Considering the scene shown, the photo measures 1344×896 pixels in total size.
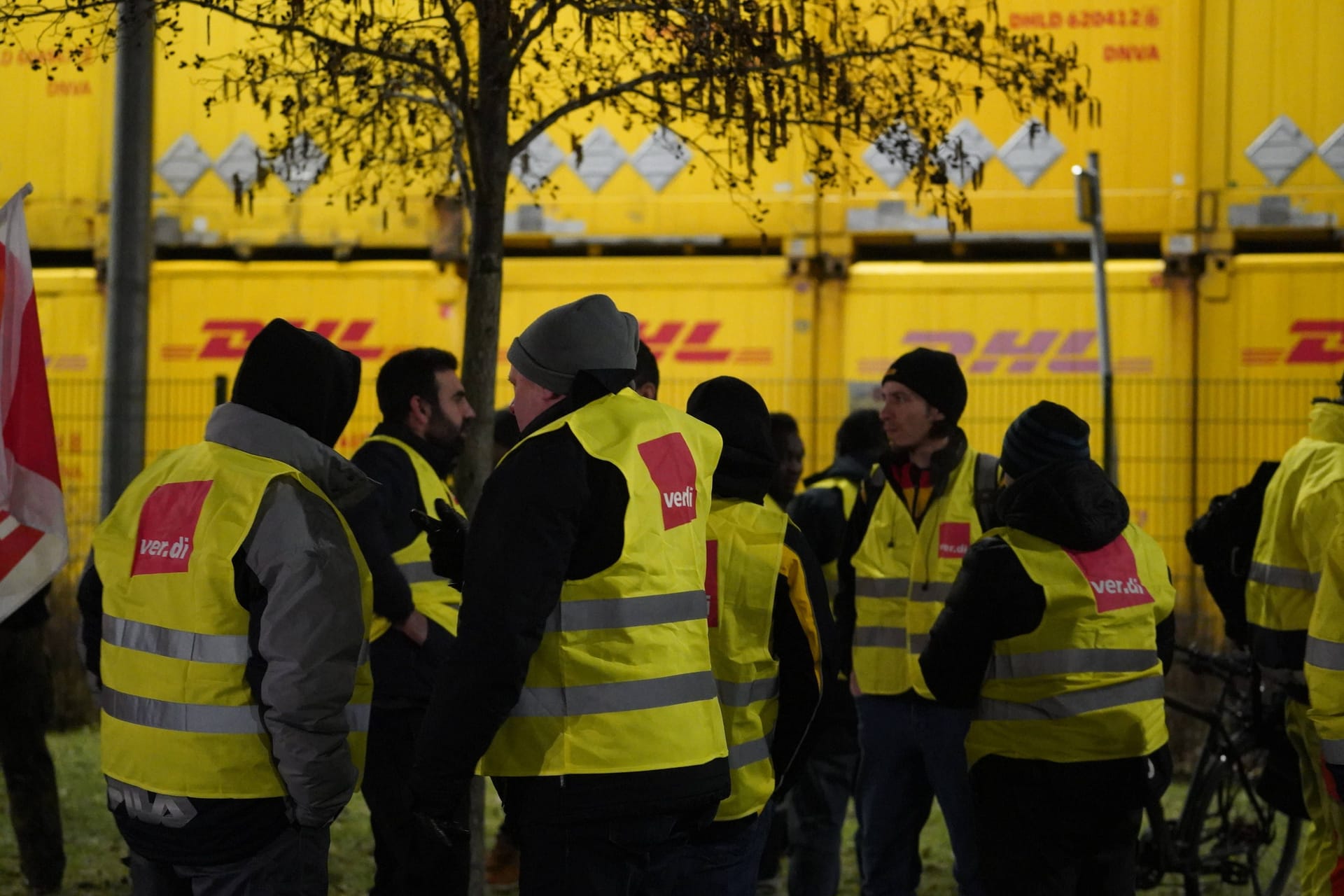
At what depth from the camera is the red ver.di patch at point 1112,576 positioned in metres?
3.67

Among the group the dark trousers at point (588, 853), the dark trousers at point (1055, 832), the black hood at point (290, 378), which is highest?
the black hood at point (290, 378)

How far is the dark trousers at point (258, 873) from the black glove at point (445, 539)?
614mm

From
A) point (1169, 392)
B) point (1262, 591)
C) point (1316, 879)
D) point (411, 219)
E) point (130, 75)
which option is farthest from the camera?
point (411, 219)

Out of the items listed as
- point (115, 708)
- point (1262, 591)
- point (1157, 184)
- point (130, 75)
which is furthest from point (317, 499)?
point (1157, 184)

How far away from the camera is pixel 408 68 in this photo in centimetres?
542

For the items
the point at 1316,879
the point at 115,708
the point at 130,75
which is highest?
the point at 130,75

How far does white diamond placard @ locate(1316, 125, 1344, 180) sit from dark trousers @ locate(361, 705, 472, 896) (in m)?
7.80

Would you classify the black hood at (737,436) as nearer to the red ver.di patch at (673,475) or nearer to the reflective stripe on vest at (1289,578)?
the red ver.di patch at (673,475)

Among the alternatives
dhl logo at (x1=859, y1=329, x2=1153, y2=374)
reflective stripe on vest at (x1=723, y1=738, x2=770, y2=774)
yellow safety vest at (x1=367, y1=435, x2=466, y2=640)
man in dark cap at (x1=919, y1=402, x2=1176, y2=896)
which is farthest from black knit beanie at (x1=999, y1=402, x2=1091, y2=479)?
dhl logo at (x1=859, y1=329, x2=1153, y2=374)

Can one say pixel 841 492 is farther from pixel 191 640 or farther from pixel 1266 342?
pixel 1266 342

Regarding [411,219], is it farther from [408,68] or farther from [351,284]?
[408,68]

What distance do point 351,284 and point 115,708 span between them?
7.79 metres

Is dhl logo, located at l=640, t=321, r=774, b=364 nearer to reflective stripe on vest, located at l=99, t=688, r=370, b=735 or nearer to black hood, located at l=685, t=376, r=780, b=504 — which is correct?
black hood, located at l=685, t=376, r=780, b=504

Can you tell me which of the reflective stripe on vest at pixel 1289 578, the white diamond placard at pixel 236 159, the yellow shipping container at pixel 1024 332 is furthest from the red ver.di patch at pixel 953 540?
the white diamond placard at pixel 236 159
